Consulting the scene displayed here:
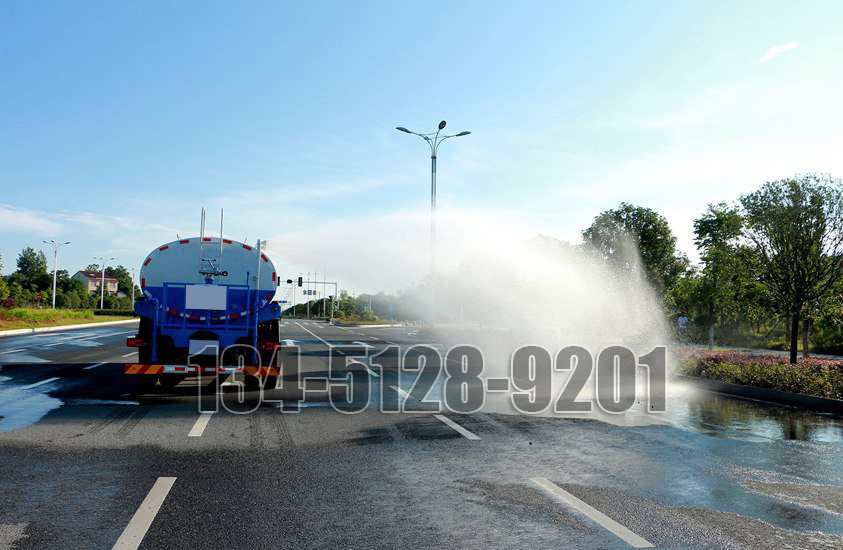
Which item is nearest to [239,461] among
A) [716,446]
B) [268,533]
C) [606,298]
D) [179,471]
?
[179,471]

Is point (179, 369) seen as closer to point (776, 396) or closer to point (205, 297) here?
point (205, 297)

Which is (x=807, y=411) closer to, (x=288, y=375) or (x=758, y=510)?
(x=758, y=510)

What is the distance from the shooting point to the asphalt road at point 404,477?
16.4 ft

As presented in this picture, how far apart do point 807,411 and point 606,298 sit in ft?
79.5

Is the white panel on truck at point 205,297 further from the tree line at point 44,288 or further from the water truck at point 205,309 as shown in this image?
the tree line at point 44,288

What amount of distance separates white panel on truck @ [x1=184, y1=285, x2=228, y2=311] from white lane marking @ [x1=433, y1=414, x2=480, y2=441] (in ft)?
14.6

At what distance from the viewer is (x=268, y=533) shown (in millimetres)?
4906

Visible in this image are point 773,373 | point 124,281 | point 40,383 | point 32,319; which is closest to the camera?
point 40,383

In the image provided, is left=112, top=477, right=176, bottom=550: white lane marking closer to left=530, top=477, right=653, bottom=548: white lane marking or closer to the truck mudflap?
left=530, top=477, right=653, bottom=548: white lane marking

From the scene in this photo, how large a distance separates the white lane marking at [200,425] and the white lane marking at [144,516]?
95.3 inches

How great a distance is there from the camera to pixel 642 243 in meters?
46.0

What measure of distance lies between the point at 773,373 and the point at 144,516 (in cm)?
1379

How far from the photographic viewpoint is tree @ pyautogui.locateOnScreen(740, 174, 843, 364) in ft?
63.2

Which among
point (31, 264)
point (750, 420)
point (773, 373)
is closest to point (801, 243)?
point (773, 373)
